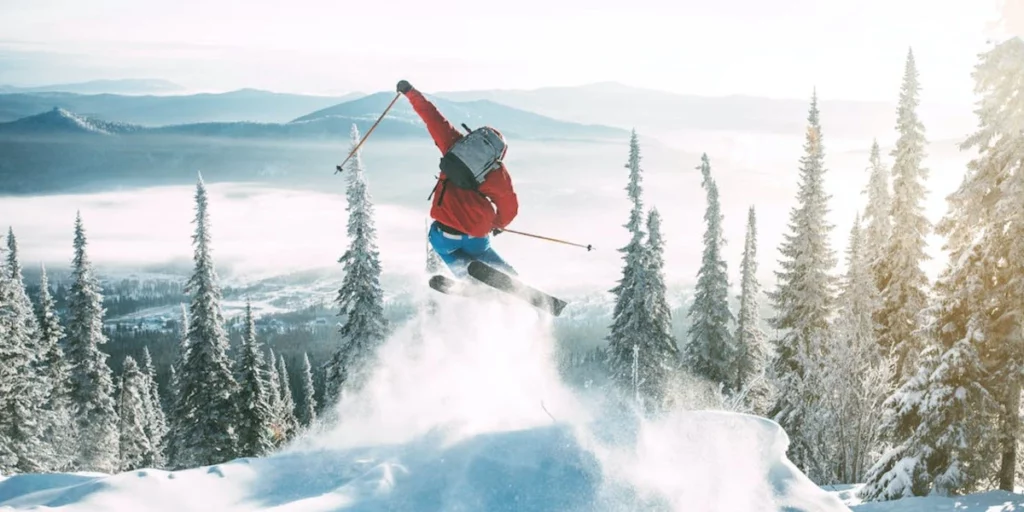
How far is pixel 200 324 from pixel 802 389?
1059 inches

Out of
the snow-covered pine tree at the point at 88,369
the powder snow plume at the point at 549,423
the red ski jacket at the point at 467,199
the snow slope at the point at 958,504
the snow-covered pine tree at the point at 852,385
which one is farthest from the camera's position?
the snow-covered pine tree at the point at 88,369

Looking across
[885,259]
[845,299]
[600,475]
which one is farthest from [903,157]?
[600,475]

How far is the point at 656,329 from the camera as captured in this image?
3425 centimetres

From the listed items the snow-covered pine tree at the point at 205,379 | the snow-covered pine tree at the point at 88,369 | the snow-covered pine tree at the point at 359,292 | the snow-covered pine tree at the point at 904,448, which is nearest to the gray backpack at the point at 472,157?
the snow-covered pine tree at the point at 904,448

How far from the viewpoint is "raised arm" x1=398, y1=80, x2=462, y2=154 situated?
35.0 feet

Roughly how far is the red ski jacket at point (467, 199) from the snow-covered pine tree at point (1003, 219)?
528 inches

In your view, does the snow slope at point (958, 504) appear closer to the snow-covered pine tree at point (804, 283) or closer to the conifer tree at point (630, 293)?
the snow-covered pine tree at point (804, 283)

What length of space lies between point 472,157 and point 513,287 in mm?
2184

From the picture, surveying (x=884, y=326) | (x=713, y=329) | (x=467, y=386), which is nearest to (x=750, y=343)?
(x=713, y=329)

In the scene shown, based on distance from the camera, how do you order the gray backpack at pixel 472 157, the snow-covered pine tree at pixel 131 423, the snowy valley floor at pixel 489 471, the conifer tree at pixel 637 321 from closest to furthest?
the snowy valley floor at pixel 489 471, the gray backpack at pixel 472 157, the conifer tree at pixel 637 321, the snow-covered pine tree at pixel 131 423

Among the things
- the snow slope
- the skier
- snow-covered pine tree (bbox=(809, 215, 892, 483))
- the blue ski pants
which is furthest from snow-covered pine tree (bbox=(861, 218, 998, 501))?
the skier

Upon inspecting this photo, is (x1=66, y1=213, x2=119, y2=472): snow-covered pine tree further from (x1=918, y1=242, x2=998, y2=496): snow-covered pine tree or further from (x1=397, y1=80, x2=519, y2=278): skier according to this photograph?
(x1=918, y1=242, x2=998, y2=496): snow-covered pine tree

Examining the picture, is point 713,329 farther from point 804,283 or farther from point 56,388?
point 56,388

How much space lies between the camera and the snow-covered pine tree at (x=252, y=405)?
3381 cm
